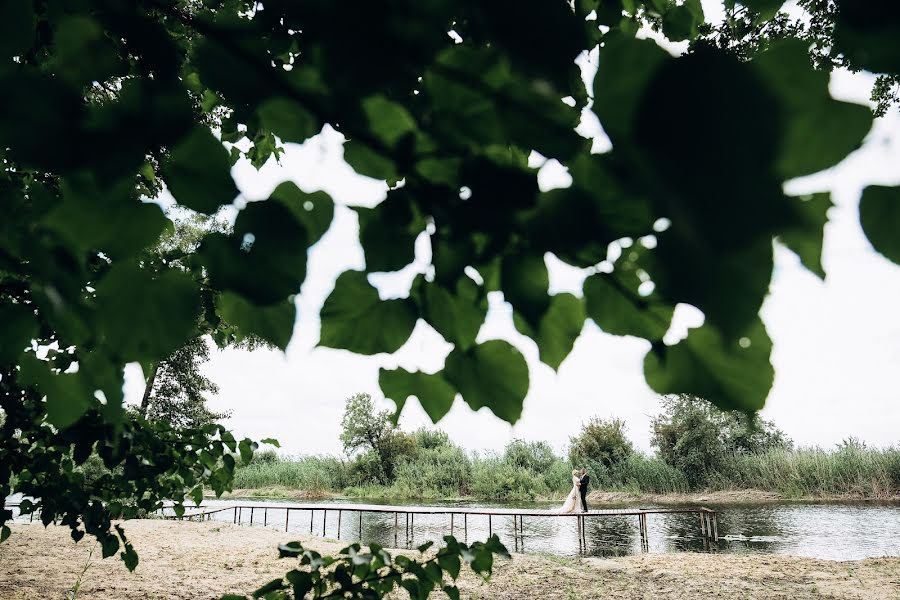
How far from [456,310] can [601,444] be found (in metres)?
23.7

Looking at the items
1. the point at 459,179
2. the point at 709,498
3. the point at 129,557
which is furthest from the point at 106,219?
the point at 709,498

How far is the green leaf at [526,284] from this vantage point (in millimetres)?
528

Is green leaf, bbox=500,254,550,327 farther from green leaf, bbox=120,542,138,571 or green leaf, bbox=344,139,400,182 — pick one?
green leaf, bbox=120,542,138,571

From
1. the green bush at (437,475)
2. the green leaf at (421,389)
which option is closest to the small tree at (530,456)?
the green bush at (437,475)

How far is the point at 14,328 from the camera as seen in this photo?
68 cm

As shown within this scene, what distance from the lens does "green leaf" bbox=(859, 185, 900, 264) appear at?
375mm

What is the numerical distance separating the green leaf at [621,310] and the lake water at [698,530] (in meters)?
10.5

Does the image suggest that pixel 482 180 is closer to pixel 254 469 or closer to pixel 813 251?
pixel 813 251

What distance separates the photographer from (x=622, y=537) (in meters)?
11.7

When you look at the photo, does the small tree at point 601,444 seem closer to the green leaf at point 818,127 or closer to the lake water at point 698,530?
the lake water at point 698,530

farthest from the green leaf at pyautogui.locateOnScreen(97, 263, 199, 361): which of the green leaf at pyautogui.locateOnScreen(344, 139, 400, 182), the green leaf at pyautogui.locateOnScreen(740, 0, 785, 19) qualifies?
the green leaf at pyautogui.locateOnScreen(740, 0, 785, 19)

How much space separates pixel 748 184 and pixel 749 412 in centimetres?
33

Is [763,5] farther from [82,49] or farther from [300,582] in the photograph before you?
[300,582]

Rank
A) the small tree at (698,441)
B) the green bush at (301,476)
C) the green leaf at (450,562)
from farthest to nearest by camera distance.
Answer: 1. the green bush at (301,476)
2. the small tree at (698,441)
3. the green leaf at (450,562)
